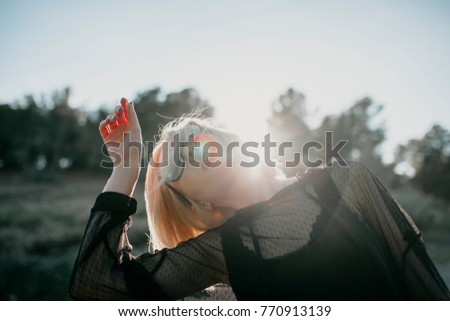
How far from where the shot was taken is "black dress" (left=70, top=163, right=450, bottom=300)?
1.68 metres

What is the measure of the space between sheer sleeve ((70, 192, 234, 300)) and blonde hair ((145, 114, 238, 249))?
34cm

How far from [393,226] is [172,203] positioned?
141 cm

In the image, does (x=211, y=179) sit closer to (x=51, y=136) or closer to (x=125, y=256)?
(x=125, y=256)

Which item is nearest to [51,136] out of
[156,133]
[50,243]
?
[156,133]

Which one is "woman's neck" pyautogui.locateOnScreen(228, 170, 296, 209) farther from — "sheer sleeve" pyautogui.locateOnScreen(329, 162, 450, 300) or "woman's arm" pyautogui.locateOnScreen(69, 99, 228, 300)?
"sheer sleeve" pyautogui.locateOnScreen(329, 162, 450, 300)

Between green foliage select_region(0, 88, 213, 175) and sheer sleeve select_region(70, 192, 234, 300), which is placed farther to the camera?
green foliage select_region(0, 88, 213, 175)

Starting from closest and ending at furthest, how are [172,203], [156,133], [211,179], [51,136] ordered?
1. [211,179]
2. [172,203]
3. [156,133]
4. [51,136]

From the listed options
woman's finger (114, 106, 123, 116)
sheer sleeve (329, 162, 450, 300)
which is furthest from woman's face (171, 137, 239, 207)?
sheer sleeve (329, 162, 450, 300)

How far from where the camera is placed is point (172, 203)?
238 centimetres

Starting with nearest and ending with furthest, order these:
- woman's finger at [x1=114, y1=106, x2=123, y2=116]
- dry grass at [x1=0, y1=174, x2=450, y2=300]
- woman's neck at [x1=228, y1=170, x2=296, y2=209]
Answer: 1. woman's finger at [x1=114, y1=106, x2=123, y2=116]
2. woman's neck at [x1=228, y1=170, x2=296, y2=209]
3. dry grass at [x1=0, y1=174, x2=450, y2=300]
